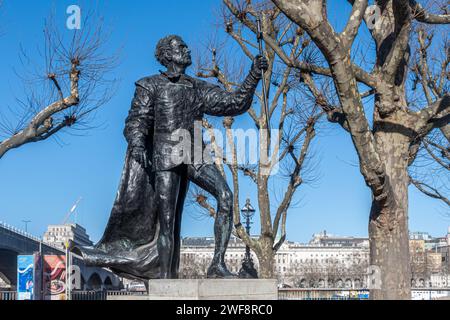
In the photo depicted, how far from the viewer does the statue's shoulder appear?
7.21 meters

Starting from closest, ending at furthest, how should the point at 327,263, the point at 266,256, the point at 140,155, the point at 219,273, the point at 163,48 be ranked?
the point at 219,273
the point at 140,155
the point at 163,48
the point at 266,256
the point at 327,263

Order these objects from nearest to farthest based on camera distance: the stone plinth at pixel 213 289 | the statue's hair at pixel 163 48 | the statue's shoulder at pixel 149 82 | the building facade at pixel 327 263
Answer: the stone plinth at pixel 213 289 → the statue's shoulder at pixel 149 82 → the statue's hair at pixel 163 48 → the building facade at pixel 327 263

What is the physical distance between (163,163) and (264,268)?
34.9 feet

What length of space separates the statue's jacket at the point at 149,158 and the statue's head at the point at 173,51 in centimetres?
18

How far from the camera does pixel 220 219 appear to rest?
6.69 meters

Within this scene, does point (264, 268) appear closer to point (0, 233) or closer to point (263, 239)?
point (263, 239)

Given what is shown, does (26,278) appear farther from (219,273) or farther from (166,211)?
(219,273)

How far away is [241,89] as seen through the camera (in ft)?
23.6

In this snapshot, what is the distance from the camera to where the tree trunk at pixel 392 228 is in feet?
33.5

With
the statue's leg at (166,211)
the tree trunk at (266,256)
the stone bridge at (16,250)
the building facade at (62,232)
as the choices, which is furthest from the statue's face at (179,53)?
the building facade at (62,232)

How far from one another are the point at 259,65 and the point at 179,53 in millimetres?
973

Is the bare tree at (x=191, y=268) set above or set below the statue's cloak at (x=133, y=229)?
below

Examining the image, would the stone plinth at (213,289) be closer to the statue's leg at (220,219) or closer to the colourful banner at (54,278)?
the statue's leg at (220,219)

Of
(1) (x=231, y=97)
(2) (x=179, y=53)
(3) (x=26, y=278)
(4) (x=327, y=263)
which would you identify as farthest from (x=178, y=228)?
(4) (x=327, y=263)
